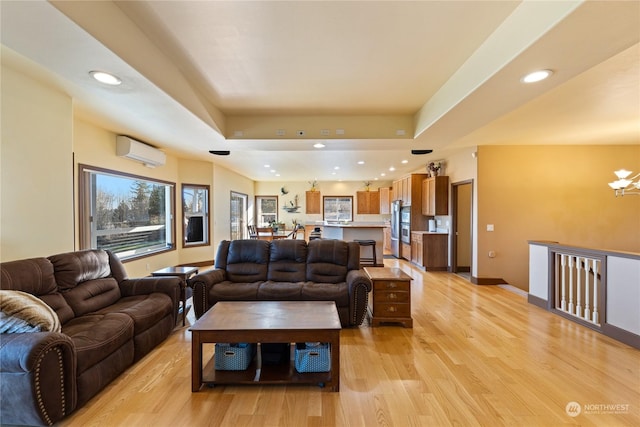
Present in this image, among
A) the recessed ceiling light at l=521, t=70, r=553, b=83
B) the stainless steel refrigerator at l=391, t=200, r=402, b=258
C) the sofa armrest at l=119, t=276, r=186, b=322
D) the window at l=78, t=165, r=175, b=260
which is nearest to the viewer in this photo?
the recessed ceiling light at l=521, t=70, r=553, b=83

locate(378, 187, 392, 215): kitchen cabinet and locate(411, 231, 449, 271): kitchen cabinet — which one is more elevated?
locate(378, 187, 392, 215): kitchen cabinet

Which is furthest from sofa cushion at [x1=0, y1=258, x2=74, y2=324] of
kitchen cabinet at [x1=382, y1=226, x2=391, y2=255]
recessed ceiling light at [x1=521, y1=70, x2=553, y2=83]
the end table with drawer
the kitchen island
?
kitchen cabinet at [x1=382, y1=226, x2=391, y2=255]

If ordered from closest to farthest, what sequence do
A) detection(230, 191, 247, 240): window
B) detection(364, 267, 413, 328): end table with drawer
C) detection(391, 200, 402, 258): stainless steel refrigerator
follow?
detection(364, 267, 413, 328): end table with drawer
detection(391, 200, 402, 258): stainless steel refrigerator
detection(230, 191, 247, 240): window

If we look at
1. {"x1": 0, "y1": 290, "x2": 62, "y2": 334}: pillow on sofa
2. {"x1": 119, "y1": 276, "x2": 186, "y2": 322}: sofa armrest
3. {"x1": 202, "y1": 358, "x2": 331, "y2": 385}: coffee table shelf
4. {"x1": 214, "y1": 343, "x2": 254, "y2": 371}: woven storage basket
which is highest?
{"x1": 0, "y1": 290, "x2": 62, "y2": 334}: pillow on sofa

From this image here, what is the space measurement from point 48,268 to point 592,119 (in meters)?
6.35

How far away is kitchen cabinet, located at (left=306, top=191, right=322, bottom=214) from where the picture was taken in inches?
423

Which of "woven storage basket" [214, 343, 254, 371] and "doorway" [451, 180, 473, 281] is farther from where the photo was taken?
"doorway" [451, 180, 473, 281]

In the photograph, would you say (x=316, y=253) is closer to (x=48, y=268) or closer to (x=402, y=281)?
(x=402, y=281)

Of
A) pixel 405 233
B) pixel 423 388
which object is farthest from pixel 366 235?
pixel 423 388

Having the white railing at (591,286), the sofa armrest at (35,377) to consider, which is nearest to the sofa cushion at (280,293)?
the sofa armrest at (35,377)

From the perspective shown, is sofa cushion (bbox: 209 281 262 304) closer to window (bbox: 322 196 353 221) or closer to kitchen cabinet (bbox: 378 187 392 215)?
kitchen cabinet (bbox: 378 187 392 215)

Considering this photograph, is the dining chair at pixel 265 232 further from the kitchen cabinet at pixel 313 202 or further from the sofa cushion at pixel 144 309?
the sofa cushion at pixel 144 309

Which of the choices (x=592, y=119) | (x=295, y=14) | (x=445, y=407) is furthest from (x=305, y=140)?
(x=592, y=119)

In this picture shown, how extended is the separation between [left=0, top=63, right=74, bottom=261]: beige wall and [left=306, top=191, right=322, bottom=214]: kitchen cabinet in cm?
800
